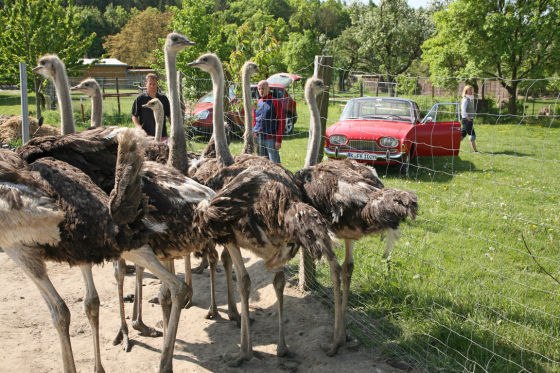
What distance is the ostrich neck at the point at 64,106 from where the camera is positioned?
4559mm

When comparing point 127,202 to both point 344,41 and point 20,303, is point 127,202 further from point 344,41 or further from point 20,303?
point 344,41

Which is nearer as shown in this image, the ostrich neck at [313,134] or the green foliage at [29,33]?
the ostrich neck at [313,134]

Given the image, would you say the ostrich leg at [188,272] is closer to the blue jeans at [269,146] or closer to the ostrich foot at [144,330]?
the ostrich foot at [144,330]

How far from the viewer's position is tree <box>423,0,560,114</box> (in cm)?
2191

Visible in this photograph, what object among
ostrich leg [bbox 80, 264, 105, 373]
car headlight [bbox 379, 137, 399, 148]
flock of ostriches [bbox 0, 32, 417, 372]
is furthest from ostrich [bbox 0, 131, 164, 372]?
car headlight [bbox 379, 137, 399, 148]

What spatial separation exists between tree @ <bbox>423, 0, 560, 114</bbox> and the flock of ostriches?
770 inches

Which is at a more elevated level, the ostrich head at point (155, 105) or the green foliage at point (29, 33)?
the green foliage at point (29, 33)

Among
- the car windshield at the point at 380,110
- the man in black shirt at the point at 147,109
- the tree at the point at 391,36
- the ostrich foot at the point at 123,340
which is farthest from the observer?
the tree at the point at 391,36

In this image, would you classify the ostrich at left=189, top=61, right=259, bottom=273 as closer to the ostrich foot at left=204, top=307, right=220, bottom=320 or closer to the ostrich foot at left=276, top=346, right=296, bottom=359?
the ostrich foot at left=204, top=307, right=220, bottom=320

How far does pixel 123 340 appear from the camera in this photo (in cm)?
395

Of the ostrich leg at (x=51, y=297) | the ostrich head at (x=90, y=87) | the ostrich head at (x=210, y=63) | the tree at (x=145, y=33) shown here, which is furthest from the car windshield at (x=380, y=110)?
the tree at (x=145, y=33)

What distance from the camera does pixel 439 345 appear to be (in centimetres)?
361

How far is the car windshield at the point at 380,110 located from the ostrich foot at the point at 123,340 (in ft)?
23.1

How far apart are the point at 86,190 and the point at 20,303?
213cm
